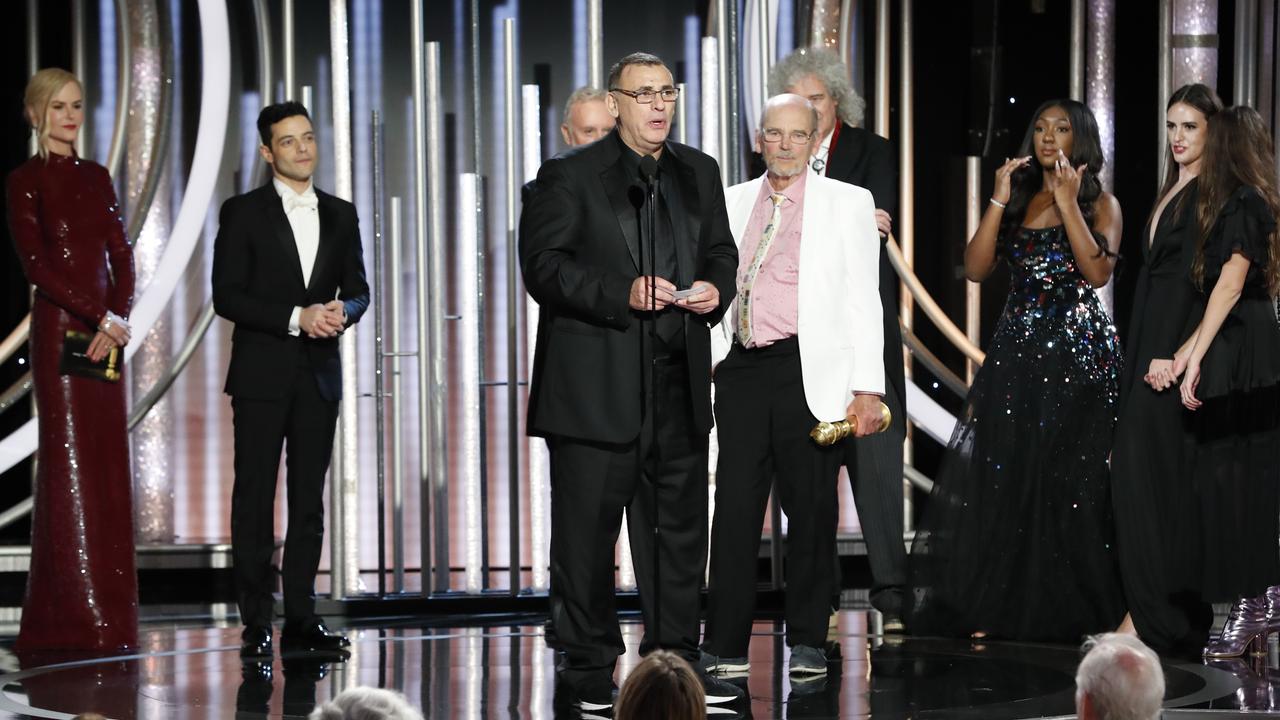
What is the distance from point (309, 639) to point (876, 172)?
81.6 inches

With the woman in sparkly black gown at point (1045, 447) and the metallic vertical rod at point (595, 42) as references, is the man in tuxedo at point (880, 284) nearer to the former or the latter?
the woman in sparkly black gown at point (1045, 447)

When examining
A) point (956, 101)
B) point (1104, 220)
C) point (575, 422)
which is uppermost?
point (956, 101)

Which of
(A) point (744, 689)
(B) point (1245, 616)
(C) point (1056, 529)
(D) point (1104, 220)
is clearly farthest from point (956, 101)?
(A) point (744, 689)

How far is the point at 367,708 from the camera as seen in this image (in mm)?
1894

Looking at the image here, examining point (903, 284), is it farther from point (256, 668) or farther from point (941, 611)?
point (256, 668)

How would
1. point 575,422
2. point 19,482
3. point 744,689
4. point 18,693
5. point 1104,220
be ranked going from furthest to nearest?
point 19,482, point 1104,220, point 18,693, point 744,689, point 575,422

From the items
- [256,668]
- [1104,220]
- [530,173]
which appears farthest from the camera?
[530,173]

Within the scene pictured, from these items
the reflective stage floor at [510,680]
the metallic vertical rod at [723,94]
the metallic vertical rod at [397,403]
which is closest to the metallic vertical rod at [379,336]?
the metallic vertical rod at [397,403]

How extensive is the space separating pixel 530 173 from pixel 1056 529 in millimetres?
2147

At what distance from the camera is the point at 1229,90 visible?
6.18m

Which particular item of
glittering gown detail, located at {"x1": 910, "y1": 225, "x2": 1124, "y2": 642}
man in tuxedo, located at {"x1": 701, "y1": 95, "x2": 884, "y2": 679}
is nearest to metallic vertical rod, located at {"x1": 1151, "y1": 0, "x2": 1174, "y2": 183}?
glittering gown detail, located at {"x1": 910, "y1": 225, "x2": 1124, "y2": 642}

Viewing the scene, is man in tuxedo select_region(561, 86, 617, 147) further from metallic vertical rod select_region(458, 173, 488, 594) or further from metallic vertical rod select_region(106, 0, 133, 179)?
metallic vertical rod select_region(106, 0, 133, 179)

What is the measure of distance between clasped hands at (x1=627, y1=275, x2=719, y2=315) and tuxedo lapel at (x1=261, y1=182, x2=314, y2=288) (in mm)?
1667

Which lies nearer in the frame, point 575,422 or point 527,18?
point 575,422
